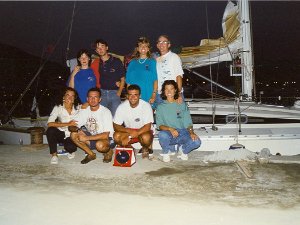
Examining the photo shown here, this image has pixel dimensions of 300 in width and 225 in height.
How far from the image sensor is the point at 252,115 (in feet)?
23.2

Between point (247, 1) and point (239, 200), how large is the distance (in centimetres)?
673

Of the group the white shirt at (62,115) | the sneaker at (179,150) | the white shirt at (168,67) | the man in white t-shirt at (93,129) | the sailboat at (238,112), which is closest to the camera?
the man in white t-shirt at (93,129)

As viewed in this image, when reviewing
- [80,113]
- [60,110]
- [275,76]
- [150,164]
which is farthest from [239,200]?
[275,76]

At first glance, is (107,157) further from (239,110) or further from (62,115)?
(239,110)

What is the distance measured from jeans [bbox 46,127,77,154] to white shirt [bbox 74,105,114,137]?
0.34 metres

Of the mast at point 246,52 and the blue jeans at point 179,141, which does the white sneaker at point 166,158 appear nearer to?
the blue jeans at point 179,141

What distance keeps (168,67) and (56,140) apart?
224 centimetres

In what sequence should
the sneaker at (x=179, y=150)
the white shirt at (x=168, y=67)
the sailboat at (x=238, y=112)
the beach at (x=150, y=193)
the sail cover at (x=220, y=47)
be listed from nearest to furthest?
1. the beach at (x=150, y=193)
2. the sneaker at (x=179, y=150)
3. the white shirt at (x=168, y=67)
4. the sailboat at (x=238, y=112)
5. the sail cover at (x=220, y=47)

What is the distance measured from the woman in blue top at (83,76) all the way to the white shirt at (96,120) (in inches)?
25.2

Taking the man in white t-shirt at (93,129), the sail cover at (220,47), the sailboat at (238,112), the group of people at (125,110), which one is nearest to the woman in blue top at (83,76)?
the group of people at (125,110)

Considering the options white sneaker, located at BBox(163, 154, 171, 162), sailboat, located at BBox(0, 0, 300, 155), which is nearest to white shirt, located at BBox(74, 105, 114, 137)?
white sneaker, located at BBox(163, 154, 171, 162)

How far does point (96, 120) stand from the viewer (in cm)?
500

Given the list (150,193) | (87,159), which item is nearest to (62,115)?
(87,159)

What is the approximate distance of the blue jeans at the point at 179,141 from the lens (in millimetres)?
5008
